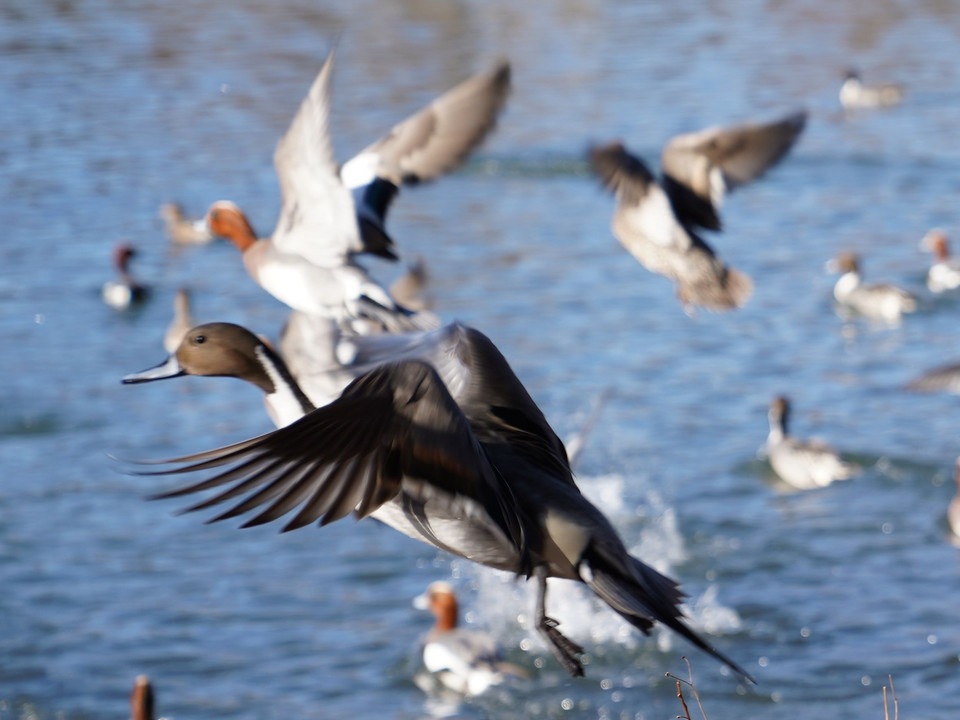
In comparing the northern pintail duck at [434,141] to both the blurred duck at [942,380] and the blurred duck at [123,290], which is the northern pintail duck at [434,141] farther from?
the blurred duck at [123,290]

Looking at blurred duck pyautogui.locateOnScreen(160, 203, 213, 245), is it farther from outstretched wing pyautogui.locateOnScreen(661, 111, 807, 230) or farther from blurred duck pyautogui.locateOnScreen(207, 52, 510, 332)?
blurred duck pyautogui.locateOnScreen(207, 52, 510, 332)

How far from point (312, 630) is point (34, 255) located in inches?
303

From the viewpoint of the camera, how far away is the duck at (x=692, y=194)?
733 centimetres

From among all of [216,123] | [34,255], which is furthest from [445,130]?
[216,123]

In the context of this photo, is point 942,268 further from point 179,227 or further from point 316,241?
point 316,241

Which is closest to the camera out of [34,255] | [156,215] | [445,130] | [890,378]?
[445,130]

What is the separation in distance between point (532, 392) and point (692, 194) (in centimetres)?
366

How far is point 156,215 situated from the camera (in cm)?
1602

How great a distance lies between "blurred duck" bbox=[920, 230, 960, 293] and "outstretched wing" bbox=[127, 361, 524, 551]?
10.7 meters

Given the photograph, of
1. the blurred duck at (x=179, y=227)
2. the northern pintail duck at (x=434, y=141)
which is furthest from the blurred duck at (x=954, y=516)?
the blurred duck at (x=179, y=227)

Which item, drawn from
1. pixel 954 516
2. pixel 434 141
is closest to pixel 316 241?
pixel 434 141

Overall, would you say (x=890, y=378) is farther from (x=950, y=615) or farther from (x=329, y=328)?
(x=329, y=328)

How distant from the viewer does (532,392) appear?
1106 centimetres

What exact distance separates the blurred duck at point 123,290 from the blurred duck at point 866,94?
1066 centimetres
